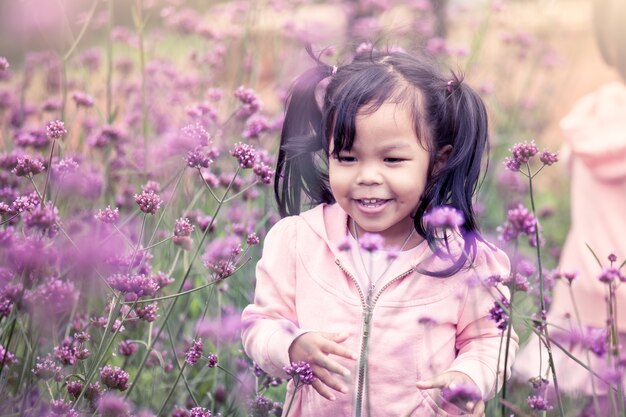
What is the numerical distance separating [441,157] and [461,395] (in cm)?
49

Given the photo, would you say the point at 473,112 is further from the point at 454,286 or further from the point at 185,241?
the point at 185,241

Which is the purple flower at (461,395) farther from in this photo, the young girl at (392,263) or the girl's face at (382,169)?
the girl's face at (382,169)

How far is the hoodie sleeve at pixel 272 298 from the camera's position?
66.5 inches

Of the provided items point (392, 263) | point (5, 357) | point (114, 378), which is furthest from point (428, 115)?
point (5, 357)

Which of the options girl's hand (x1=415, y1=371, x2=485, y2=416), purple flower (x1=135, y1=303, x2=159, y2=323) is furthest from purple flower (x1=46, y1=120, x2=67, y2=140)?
girl's hand (x1=415, y1=371, x2=485, y2=416)

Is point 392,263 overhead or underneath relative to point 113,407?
overhead

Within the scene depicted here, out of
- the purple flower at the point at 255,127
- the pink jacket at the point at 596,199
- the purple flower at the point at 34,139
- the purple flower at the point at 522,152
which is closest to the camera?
the purple flower at the point at 522,152

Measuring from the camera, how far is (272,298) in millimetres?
1760

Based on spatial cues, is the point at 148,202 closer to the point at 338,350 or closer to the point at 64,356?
the point at 64,356

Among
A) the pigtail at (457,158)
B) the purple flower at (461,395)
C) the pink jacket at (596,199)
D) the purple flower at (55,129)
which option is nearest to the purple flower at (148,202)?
the purple flower at (55,129)

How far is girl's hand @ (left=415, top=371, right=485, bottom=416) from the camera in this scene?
1489mm

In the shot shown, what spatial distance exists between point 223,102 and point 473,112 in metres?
1.91

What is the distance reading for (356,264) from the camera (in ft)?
5.69

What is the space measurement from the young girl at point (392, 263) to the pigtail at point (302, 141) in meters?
0.11
